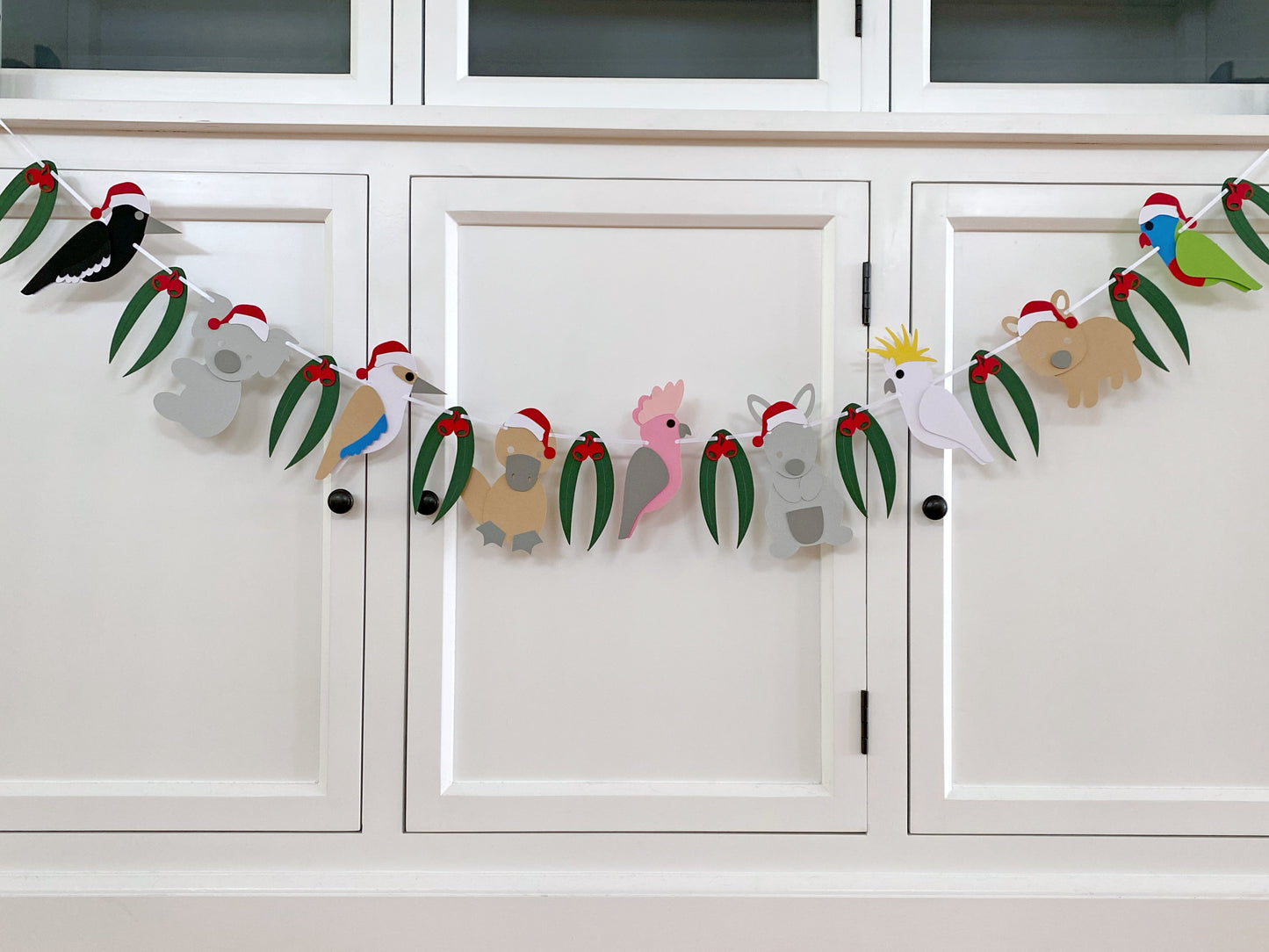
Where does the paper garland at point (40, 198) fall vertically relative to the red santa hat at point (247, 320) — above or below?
above

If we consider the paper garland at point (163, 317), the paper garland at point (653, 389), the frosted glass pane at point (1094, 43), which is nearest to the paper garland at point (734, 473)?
the paper garland at point (653, 389)

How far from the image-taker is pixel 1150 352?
844 millimetres

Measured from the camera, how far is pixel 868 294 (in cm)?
85

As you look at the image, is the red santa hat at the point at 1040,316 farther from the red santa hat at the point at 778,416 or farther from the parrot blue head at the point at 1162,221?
the red santa hat at the point at 778,416

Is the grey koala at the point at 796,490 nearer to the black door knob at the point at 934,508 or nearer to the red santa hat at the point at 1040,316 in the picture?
the black door knob at the point at 934,508

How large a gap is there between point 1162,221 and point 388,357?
2.98 ft

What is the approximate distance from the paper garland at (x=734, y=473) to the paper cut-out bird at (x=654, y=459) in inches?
1.4

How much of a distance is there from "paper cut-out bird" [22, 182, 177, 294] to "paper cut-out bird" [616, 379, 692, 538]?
0.60 metres

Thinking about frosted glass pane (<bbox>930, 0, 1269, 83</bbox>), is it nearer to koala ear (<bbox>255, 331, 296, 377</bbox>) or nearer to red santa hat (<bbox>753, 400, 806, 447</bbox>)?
red santa hat (<bbox>753, 400, 806, 447</bbox>)

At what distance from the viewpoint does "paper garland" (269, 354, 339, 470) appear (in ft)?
2.73

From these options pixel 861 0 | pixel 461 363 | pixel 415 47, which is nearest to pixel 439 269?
pixel 461 363

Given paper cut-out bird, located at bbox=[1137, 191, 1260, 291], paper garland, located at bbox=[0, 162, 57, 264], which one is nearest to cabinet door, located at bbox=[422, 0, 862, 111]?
paper cut-out bird, located at bbox=[1137, 191, 1260, 291]

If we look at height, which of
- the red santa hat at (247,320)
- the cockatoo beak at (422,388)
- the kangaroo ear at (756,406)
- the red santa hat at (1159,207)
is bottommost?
the kangaroo ear at (756,406)

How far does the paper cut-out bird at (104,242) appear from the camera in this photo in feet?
2.71
